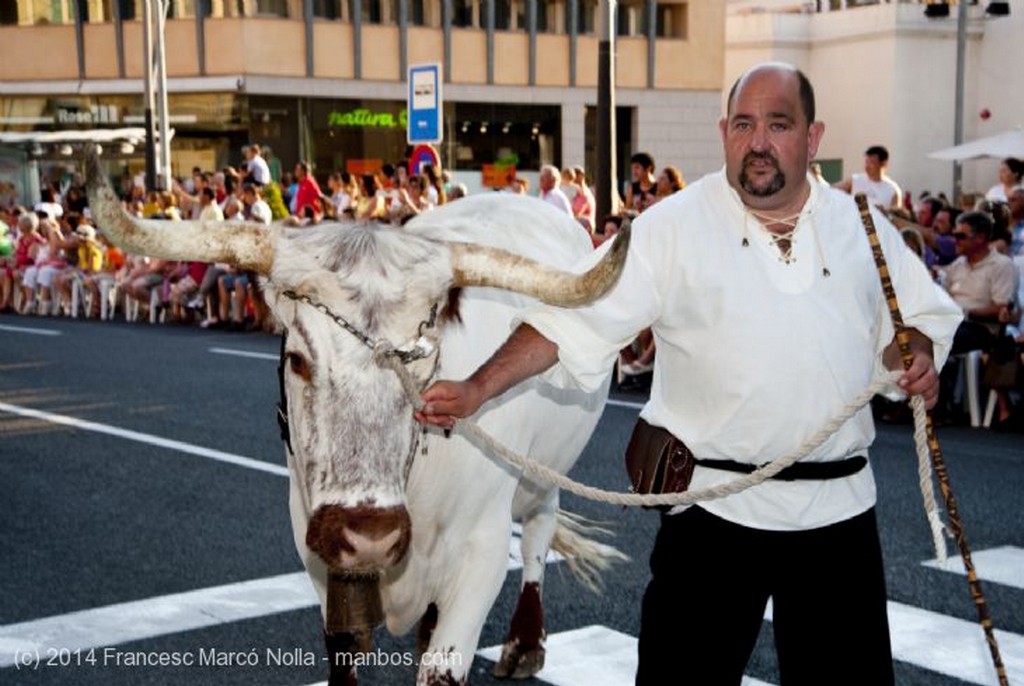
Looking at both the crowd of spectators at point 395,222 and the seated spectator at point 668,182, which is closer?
the crowd of spectators at point 395,222

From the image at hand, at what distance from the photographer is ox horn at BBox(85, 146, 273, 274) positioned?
3.96 meters

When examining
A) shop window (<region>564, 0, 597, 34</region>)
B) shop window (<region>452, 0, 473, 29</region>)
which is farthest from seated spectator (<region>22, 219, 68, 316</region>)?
shop window (<region>564, 0, 597, 34</region>)

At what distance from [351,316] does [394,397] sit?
25cm

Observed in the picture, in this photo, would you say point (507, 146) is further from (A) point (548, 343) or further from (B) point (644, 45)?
(A) point (548, 343)

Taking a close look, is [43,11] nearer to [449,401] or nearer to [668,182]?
[668,182]

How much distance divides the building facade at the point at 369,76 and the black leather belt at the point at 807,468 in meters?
36.9

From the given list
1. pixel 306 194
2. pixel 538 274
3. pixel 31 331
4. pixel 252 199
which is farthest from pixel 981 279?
pixel 31 331

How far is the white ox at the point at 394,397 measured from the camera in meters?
3.57

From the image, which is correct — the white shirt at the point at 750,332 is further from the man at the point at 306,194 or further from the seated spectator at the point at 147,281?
the seated spectator at the point at 147,281

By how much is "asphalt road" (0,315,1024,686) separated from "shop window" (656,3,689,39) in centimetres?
3657

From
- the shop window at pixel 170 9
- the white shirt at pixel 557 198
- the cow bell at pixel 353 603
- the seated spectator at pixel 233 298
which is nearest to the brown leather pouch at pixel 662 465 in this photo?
the cow bell at pixel 353 603

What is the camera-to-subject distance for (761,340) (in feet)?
11.7

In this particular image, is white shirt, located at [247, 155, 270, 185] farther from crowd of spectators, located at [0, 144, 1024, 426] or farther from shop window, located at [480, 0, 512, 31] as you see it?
shop window, located at [480, 0, 512, 31]

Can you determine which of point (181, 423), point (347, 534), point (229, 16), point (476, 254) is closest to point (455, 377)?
point (476, 254)
